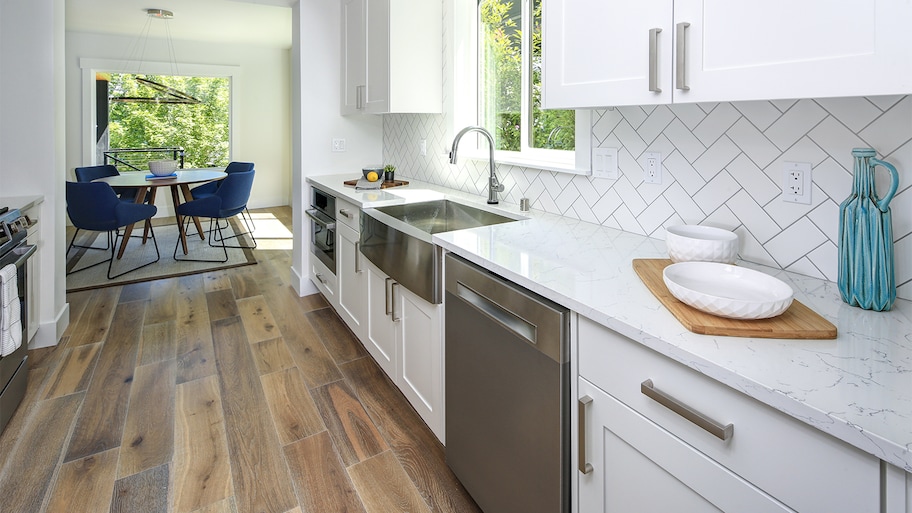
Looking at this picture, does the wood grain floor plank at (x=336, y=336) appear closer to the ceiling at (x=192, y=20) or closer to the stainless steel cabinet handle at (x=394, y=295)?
the stainless steel cabinet handle at (x=394, y=295)

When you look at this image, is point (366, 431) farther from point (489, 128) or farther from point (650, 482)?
point (489, 128)

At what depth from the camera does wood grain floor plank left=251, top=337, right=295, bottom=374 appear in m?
2.66

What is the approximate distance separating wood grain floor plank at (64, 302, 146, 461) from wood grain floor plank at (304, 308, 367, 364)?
1.01 m

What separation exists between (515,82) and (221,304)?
2.66 m

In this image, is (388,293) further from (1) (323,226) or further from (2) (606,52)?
(2) (606,52)

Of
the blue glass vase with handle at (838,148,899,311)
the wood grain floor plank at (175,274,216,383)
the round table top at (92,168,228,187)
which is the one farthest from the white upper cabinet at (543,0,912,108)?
the round table top at (92,168,228,187)

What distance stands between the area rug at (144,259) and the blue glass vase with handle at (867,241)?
4680mm

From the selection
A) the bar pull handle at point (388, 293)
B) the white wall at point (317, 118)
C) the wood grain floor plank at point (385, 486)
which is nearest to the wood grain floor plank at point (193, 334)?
the white wall at point (317, 118)

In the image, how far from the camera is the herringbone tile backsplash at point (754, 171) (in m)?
1.09

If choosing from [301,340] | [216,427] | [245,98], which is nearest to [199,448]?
[216,427]

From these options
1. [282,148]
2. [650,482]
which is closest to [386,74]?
[650,482]

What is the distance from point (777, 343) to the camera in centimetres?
86

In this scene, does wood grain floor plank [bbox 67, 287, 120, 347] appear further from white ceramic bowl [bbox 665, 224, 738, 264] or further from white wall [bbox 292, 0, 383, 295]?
white ceramic bowl [bbox 665, 224, 738, 264]

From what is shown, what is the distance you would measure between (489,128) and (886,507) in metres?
2.42
